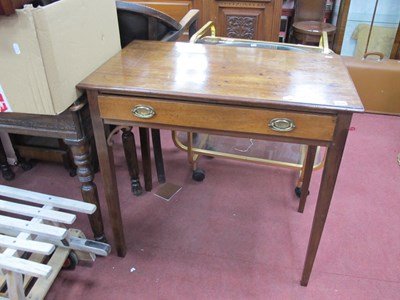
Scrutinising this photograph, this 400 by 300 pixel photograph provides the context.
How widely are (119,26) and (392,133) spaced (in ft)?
6.24

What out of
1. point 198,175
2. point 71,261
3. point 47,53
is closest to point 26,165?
point 71,261

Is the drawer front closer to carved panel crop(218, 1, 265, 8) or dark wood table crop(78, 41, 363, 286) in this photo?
dark wood table crop(78, 41, 363, 286)

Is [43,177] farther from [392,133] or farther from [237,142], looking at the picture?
[392,133]

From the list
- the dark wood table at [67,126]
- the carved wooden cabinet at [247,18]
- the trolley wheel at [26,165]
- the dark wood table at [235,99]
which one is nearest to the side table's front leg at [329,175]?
the dark wood table at [235,99]

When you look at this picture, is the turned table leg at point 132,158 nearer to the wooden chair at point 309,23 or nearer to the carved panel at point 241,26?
the carved panel at point 241,26

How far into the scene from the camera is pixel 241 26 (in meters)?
2.82

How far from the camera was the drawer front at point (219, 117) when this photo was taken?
100 cm

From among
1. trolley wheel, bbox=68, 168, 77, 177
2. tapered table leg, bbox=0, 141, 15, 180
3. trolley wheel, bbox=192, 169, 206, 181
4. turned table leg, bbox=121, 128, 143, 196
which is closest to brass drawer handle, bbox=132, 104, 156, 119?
turned table leg, bbox=121, 128, 143, 196

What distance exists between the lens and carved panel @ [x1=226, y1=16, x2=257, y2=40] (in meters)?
2.79

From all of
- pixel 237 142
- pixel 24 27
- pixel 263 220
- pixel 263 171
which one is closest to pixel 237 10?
pixel 237 142

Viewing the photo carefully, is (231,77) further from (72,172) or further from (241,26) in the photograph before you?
(241,26)

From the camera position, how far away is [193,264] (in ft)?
4.88

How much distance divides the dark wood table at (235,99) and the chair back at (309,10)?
2.09 meters

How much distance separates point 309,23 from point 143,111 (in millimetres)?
2436
